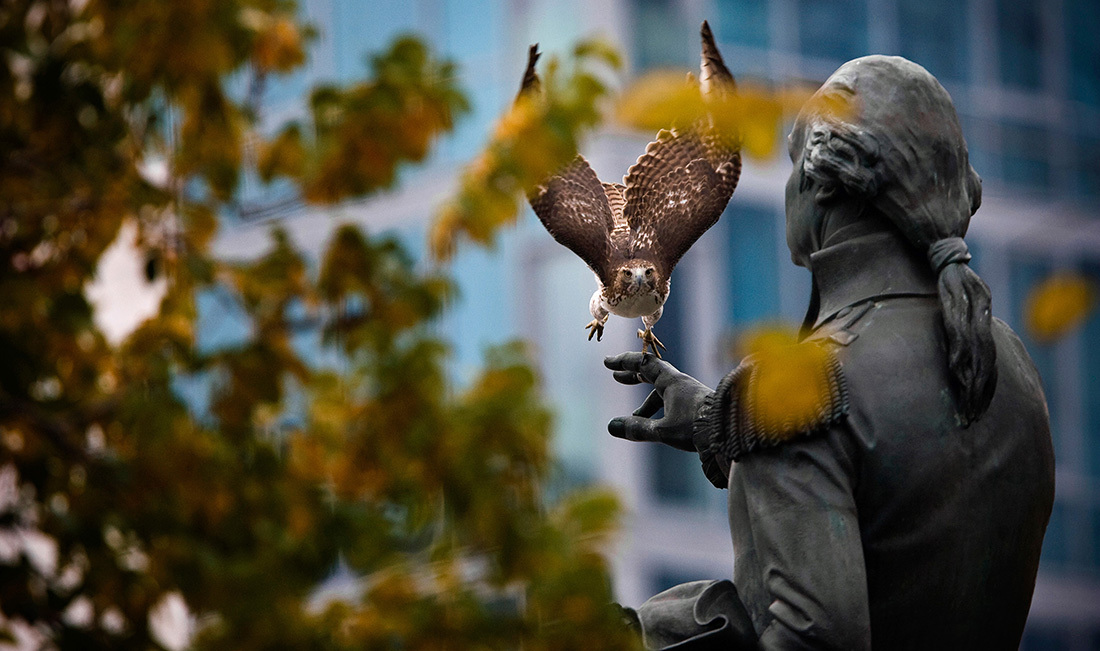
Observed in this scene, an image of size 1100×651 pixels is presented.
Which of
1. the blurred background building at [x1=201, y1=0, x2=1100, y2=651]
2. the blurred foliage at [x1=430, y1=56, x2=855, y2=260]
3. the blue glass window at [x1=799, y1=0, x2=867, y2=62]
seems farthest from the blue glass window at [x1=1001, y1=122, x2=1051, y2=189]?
the blurred foliage at [x1=430, y1=56, x2=855, y2=260]

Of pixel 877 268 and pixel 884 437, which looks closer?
pixel 884 437

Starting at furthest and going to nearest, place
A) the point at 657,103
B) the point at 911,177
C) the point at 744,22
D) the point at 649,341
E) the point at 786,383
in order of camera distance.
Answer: the point at 744,22 < the point at 649,341 < the point at 911,177 < the point at 786,383 < the point at 657,103

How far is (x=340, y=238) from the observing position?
24.9 ft

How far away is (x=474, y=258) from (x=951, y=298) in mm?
12228

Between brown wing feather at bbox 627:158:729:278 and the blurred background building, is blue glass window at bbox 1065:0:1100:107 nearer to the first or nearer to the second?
the blurred background building

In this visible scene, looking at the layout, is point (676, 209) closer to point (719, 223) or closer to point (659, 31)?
point (719, 223)

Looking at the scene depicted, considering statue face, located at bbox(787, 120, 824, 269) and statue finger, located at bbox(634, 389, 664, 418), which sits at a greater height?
statue face, located at bbox(787, 120, 824, 269)

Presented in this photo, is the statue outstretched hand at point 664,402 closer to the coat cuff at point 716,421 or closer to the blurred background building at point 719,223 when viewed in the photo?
the coat cuff at point 716,421

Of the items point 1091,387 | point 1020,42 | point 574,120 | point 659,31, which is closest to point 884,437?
point 574,120

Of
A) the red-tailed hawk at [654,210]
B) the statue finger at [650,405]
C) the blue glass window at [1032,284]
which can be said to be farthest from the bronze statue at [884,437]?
the blue glass window at [1032,284]

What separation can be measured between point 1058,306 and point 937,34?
1345 cm

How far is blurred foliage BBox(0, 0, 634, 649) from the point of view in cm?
724

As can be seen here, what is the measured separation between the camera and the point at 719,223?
1490 cm

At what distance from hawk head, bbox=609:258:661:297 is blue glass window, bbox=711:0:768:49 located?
1151 cm
